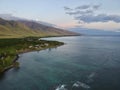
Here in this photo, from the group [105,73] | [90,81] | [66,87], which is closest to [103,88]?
[90,81]

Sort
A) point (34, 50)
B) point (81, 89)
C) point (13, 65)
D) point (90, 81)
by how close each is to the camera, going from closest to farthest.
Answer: point (81, 89) → point (90, 81) → point (13, 65) → point (34, 50)

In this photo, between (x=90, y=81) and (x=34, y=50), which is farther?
(x=34, y=50)

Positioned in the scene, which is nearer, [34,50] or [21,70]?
[21,70]

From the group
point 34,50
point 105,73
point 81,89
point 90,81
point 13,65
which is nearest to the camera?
point 81,89

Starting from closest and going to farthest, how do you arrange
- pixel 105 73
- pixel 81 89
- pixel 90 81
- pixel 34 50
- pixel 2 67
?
1. pixel 81 89
2. pixel 90 81
3. pixel 105 73
4. pixel 2 67
5. pixel 34 50

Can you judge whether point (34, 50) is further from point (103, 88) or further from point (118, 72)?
point (103, 88)

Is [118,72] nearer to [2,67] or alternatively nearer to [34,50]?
[2,67]

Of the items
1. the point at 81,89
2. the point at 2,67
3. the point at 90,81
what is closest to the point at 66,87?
the point at 81,89

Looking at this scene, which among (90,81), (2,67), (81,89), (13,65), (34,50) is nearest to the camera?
(81,89)
